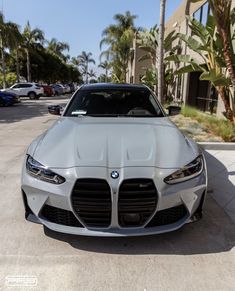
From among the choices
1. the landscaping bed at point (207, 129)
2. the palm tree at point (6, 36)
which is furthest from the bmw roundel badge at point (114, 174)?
the palm tree at point (6, 36)

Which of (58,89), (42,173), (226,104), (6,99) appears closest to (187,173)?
(42,173)

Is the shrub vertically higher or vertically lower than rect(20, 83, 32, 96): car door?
higher

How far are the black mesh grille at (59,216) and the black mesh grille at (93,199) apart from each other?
0.34ft

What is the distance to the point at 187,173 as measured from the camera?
10.3ft

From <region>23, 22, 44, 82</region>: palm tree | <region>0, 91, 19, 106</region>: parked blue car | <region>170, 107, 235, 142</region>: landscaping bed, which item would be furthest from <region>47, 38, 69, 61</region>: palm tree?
<region>170, 107, 235, 142</region>: landscaping bed

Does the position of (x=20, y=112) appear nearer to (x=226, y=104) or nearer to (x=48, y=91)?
(x=226, y=104)

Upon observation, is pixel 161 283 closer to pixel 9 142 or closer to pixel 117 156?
pixel 117 156

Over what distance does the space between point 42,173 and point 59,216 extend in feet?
1.51

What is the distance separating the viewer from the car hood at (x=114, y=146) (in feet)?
10.0

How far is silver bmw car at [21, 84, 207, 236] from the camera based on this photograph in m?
2.91

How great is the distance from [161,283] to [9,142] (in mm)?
6705

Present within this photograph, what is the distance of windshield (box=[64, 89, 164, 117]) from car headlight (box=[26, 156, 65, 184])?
1662 mm

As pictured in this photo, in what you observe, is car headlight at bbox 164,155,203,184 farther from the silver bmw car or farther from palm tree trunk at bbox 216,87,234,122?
palm tree trunk at bbox 216,87,234,122

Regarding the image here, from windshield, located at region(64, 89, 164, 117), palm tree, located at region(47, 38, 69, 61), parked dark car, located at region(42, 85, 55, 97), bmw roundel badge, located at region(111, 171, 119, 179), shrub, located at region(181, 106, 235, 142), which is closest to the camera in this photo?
bmw roundel badge, located at region(111, 171, 119, 179)
